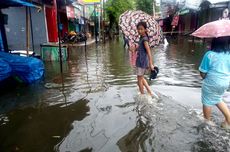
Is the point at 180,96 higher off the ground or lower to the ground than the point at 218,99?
lower

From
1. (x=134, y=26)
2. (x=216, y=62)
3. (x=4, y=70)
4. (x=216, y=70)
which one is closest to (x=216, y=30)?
(x=216, y=62)

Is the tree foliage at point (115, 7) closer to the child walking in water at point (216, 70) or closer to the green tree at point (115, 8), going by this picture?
the green tree at point (115, 8)

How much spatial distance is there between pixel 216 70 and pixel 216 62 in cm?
11

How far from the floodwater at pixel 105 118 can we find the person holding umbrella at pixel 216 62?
571 mm

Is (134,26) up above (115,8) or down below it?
below

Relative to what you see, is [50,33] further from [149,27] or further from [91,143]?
[91,143]

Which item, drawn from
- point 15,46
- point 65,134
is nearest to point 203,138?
point 65,134

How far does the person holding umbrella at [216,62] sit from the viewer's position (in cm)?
384

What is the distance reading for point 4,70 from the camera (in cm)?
644

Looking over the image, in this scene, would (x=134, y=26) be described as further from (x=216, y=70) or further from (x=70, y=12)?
(x=70, y=12)

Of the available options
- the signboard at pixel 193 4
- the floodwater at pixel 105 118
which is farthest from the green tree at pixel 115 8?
the floodwater at pixel 105 118

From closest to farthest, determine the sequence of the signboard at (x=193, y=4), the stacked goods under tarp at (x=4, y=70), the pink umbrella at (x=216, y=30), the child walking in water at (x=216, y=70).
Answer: the pink umbrella at (x=216, y=30), the child walking in water at (x=216, y=70), the stacked goods under tarp at (x=4, y=70), the signboard at (x=193, y=4)

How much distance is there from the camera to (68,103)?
228 inches

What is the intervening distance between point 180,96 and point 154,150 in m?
2.92
